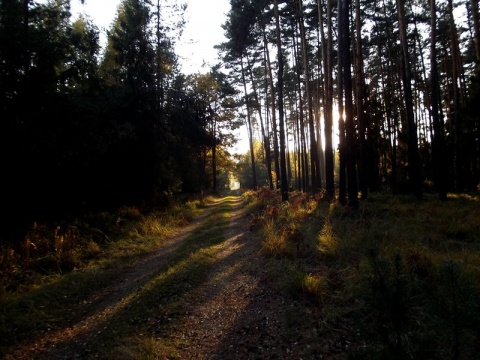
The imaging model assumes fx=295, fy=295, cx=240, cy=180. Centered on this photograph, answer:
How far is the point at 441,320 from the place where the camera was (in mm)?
1726

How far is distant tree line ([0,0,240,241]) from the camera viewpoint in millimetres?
7625

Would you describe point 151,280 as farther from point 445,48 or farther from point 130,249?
point 445,48

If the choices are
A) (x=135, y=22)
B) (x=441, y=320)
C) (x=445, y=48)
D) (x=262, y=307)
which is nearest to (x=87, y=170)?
(x=262, y=307)

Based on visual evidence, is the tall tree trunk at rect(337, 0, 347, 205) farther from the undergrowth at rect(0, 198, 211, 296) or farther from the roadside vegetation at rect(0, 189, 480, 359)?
the undergrowth at rect(0, 198, 211, 296)

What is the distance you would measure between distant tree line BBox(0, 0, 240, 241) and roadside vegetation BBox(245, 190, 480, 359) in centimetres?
648

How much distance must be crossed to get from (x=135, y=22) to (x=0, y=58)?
9588mm

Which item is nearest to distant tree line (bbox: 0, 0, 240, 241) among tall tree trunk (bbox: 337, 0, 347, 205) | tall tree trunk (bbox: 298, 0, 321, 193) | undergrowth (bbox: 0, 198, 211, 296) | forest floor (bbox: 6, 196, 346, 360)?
undergrowth (bbox: 0, 198, 211, 296)

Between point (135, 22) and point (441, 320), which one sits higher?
point (135, 22)

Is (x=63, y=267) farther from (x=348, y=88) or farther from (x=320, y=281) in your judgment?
(x=348, y=88)

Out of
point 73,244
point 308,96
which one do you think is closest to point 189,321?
point 73,244

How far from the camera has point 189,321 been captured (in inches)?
176

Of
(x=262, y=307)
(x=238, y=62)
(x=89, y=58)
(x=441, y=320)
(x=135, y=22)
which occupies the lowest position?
(x=262, y=307)

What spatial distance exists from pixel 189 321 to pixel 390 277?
2995 millimetres

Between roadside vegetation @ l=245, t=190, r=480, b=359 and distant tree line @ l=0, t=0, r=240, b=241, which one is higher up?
distant tree line @ l=0, t=0, r=240, b=241
